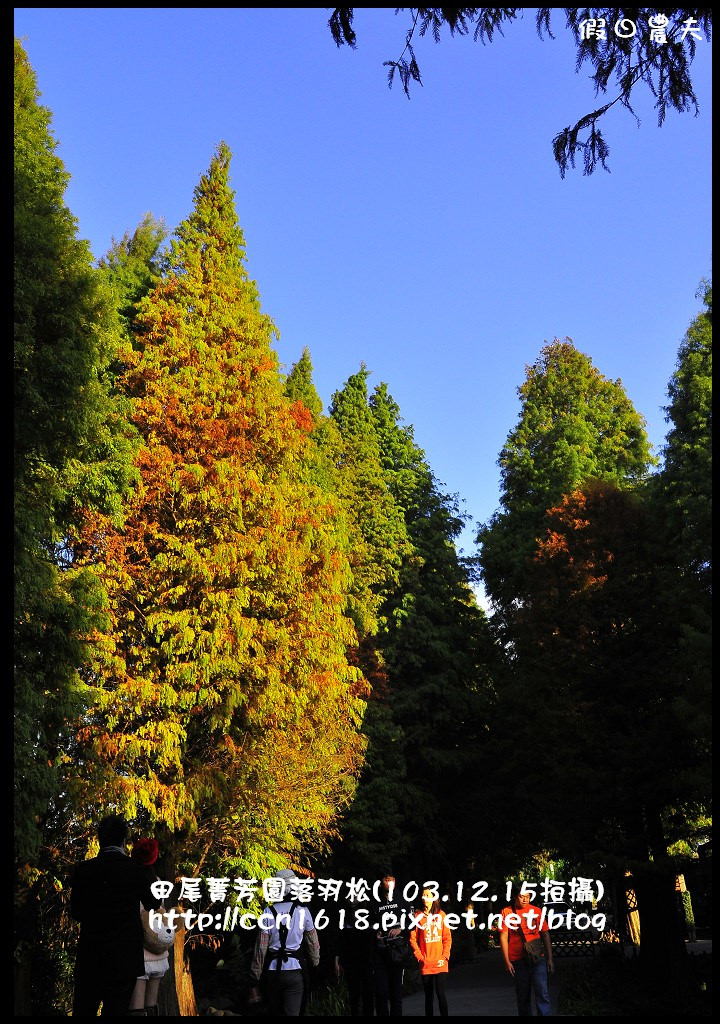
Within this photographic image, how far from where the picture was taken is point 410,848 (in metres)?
27.6

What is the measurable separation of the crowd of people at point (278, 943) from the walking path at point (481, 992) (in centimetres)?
281

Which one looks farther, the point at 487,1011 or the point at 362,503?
the point at 362,503

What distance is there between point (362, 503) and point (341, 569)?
1159 cm

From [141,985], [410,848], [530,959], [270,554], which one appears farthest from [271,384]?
[410,848]

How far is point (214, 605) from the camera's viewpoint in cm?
1638

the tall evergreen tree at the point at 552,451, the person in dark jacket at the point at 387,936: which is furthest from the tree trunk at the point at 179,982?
the tall evergreen tree at the point at 552,451

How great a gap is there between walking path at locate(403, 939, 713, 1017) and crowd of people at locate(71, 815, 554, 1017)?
2.81m

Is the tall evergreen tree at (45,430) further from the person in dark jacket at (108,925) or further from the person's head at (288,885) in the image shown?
the person in dark jacket at (108,925)

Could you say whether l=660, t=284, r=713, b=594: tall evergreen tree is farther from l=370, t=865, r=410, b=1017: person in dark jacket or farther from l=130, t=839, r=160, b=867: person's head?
l=130, t=839, r=160, b=867: person's head

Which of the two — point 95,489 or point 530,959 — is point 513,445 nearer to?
point 95,489

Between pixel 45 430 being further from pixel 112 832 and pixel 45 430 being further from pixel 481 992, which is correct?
pixel 481 992

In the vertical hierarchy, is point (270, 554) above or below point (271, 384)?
below

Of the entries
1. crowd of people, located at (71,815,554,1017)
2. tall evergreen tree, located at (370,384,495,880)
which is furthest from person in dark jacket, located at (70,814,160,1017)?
tall evergreen tree, located at (370,384,495,880)

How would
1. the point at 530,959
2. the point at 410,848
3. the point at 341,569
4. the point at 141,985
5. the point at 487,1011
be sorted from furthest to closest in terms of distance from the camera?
the point at 410,848
the point at 341,569
the point at 487,1011
the point at 530,959
the point at 141,985
